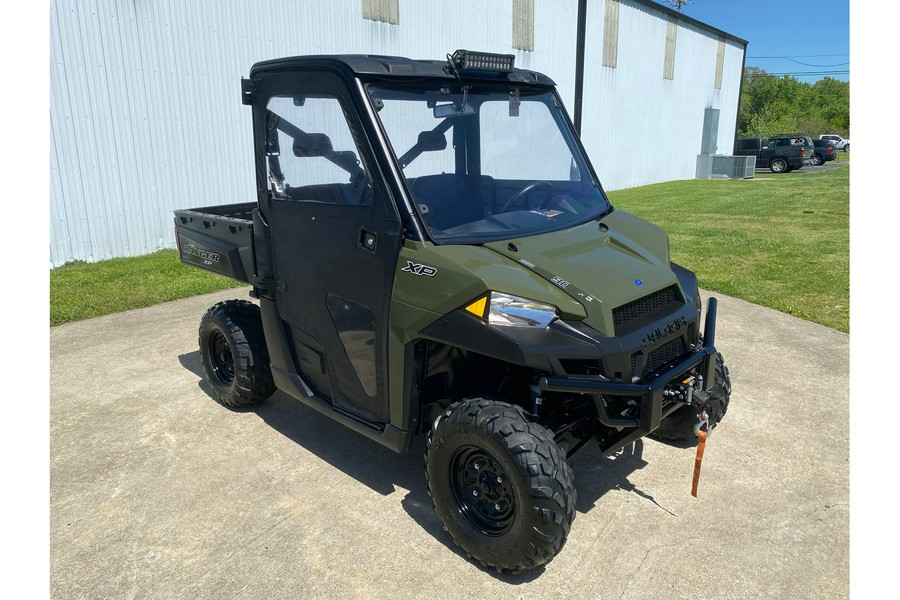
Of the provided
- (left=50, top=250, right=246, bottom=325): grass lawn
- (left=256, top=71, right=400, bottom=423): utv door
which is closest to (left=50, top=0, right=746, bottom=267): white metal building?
(left=50, top=250, right=246, bottom=325): grass lawn

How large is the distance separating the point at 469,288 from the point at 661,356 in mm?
1028

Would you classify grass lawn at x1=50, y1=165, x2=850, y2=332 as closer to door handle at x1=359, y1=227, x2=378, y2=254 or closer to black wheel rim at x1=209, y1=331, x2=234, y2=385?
black wheel rim at x1=209, y1=331, x2=234, y2=385

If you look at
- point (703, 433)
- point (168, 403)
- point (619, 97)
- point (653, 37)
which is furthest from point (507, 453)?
point (653, 37)

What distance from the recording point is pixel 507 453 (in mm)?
2732

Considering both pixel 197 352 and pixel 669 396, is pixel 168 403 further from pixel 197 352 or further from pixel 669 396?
pixel 669 396

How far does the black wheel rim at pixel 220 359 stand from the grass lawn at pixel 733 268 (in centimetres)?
298

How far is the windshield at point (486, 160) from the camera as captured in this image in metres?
3.16

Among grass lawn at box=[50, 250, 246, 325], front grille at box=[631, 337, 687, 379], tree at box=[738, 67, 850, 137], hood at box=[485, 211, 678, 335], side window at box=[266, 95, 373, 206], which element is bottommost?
grass lawn at box=[50, 250, 246, 325]

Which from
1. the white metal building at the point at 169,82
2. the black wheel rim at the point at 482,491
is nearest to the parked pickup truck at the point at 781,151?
the white metal building at the point at 169,82

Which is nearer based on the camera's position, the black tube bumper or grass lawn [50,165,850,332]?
the black tube bumper

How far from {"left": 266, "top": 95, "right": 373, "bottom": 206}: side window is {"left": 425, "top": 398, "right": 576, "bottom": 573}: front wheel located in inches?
46.5

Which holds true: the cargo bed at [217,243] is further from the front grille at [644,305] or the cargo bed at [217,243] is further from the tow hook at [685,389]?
the tow hook at [685,389]

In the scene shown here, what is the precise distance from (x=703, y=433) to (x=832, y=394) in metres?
2.35

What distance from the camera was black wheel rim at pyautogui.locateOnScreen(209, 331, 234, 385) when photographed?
472cm
